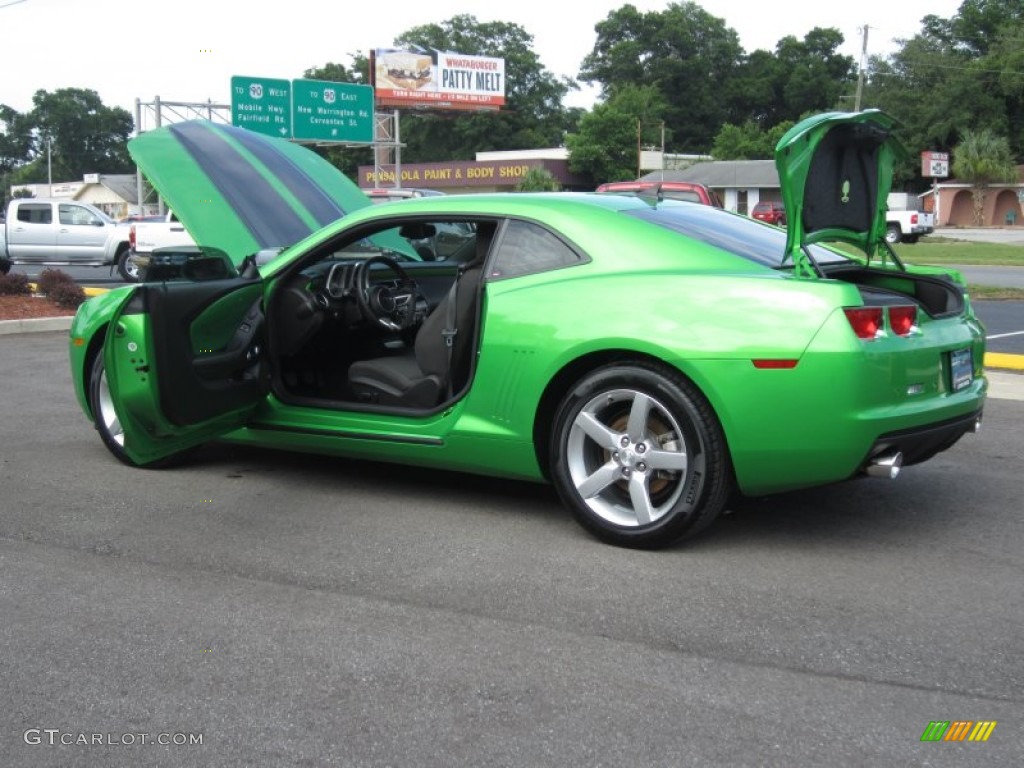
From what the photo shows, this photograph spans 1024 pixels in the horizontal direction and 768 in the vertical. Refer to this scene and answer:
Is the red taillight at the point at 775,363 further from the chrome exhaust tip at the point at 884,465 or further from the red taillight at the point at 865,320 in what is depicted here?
the chrome exhaust tip at the point at 884,465

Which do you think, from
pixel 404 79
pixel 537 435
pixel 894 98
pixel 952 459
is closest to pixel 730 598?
pixel 537 435

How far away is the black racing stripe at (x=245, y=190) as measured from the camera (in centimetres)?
636

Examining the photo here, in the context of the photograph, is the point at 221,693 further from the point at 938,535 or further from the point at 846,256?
the point at 846,256

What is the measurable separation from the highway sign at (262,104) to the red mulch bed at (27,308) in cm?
2491

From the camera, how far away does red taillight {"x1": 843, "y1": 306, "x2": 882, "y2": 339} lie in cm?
423

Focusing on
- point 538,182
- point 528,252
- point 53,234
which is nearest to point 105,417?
point 528,252

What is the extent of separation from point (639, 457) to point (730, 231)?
1313 mm

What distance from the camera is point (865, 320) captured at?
14.0 feet

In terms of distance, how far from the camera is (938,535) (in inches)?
190

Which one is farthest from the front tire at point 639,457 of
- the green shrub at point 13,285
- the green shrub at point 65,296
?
the green shrub at point 13,285

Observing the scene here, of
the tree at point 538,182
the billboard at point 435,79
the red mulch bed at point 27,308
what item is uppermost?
the billboard at point 435,79

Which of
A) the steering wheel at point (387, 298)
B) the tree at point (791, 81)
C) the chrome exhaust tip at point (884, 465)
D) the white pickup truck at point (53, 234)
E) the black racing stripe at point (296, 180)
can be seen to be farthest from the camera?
the tree at point (791, 81)

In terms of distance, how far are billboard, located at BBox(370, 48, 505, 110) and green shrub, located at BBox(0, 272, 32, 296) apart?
4681 cm

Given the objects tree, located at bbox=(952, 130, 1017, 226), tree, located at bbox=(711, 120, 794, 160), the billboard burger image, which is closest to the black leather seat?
the billboard burger image
